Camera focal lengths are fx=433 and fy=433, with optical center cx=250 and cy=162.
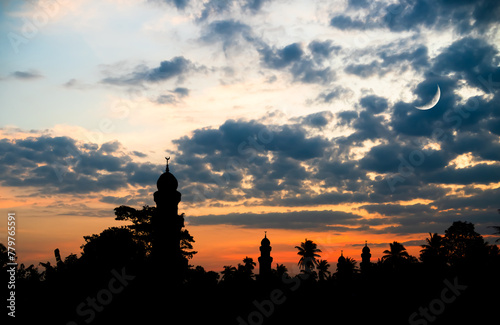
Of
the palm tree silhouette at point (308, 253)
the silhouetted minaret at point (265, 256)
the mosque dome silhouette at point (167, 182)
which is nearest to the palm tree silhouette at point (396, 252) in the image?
the palm tree silhouette at point (308, 253)

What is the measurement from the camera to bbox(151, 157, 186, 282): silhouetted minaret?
93.3 ft

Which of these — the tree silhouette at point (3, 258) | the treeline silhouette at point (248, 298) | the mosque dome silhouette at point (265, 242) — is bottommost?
the treeline silhouette at point (248, 298)

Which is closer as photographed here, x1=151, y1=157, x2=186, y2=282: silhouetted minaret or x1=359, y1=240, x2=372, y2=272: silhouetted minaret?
x1=151, y1=157, x2=186, y2=282: silhouetted minaret

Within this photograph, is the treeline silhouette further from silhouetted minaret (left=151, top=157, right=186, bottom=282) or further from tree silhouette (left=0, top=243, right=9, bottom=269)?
tree silhouette (left=0, top=243, right=9, bottom=269)

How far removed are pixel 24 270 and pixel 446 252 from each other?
61.9 metres

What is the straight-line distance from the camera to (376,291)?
35.2 m

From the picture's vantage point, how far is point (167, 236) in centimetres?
2866

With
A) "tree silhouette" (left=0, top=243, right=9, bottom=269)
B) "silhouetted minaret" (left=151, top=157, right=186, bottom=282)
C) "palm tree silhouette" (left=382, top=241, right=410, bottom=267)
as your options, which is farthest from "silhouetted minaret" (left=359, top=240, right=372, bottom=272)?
"tree silhouette" (left=0, top=243, right=9, bottom=269)

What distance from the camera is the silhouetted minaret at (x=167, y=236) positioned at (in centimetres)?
2844

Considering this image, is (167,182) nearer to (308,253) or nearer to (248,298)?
(248,298)

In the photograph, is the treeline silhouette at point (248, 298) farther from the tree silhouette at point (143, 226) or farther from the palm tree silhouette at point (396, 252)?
the palm tree silhouette at point (396, 252)

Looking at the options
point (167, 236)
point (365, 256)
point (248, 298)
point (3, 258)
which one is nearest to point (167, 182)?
point (167, 236)

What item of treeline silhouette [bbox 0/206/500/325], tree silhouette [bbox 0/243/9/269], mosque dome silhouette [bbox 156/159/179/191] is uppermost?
mosque dome silhouette [bbox 156/159/179/191]

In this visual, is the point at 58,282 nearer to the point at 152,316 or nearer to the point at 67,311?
the point at 67,311
